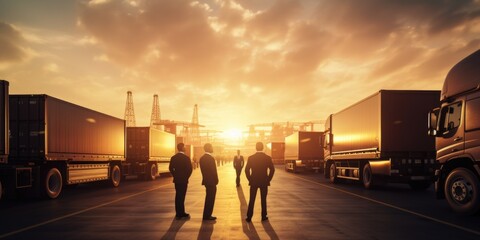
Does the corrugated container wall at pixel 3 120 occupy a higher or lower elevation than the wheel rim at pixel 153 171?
higher

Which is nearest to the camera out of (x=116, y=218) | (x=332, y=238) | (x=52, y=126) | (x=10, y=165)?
(x=332, y=238)

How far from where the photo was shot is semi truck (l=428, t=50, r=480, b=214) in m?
9.76

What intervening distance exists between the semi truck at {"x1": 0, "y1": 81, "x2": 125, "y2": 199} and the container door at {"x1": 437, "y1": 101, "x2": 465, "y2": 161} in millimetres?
12415

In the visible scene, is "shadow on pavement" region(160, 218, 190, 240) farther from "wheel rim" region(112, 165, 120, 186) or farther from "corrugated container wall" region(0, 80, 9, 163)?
"wheel rim" region(112, 165, 120, 186)

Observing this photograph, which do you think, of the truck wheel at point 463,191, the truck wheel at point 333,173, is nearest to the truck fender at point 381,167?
the truck wheel at point 333,173

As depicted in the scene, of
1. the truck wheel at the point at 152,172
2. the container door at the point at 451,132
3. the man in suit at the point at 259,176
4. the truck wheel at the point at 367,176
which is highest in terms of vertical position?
the container door at the point at 451,132

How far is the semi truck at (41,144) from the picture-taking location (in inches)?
516

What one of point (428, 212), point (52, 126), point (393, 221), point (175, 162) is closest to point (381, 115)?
point (428, 212)

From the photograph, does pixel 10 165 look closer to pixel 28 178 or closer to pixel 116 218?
pixel 28 178

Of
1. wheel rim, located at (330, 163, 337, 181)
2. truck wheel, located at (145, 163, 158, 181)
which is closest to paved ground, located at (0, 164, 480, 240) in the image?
wheel rim, located at (330, 163, 337, 181)

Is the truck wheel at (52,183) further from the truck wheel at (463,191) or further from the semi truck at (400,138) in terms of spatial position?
the truck wheel at (463,191)

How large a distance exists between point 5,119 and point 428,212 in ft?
39.9

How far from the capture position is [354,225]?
8547 millimetres

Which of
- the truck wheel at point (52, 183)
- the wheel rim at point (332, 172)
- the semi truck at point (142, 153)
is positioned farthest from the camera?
the semi truck at point (142, 153)
